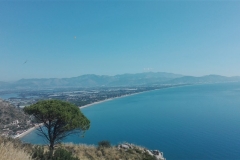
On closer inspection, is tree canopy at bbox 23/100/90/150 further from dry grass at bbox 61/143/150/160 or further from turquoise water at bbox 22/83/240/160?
turquoise water at bbox 22/83/240/160

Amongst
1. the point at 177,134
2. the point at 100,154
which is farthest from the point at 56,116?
the point at 177,134

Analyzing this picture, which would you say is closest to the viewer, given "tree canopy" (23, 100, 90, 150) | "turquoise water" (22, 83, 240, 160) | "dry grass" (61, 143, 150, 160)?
"tree canopy" (23, 100, 90, 150)

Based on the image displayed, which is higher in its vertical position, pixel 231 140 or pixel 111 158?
pixel 111 158

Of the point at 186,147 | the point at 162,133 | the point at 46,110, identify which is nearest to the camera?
the point at 46,110

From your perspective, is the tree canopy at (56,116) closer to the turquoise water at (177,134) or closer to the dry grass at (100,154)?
the dry grass at (100,154)

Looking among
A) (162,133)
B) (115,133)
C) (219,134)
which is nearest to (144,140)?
(162,133)

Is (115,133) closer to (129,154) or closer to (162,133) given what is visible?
(162,133)

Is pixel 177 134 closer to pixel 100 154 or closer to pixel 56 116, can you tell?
pixel 100 154

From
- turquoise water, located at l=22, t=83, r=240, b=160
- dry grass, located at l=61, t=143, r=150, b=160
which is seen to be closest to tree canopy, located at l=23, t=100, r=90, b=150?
dry grass, located at l=61, t=143, r=150, b=160

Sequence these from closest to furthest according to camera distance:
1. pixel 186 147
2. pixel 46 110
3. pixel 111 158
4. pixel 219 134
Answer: pixel 46 110
pixel 111 158
pixel 186 147
pixel 219 134

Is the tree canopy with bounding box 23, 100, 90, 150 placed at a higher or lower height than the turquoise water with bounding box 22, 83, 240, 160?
higher

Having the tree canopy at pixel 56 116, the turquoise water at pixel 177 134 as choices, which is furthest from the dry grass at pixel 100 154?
the turquoise water at pixel 177 134
